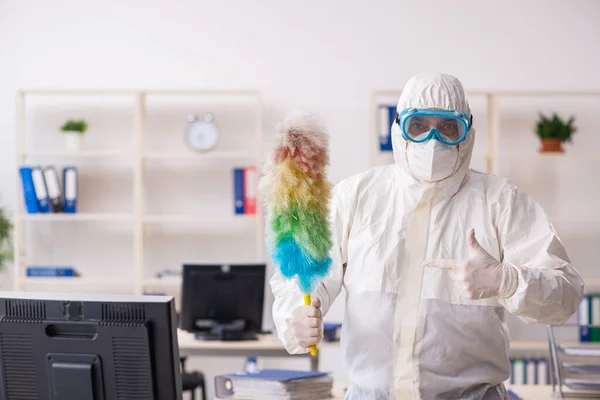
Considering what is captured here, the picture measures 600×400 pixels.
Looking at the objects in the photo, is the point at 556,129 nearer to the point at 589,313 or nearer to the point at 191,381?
the point at 589,313

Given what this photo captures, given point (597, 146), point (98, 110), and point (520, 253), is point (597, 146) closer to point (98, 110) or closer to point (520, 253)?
point (98, 110)

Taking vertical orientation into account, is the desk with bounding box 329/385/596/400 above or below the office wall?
below

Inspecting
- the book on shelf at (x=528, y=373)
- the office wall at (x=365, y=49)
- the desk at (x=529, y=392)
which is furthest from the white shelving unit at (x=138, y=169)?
the desk at (x=529, y=392)

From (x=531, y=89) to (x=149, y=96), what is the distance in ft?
8.15

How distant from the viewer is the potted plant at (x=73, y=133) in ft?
16.9

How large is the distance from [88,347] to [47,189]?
3.61 m

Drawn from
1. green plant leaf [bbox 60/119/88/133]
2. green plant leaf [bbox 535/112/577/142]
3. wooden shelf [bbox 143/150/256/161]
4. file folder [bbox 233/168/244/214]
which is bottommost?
file folder [bbox 233/168/244/214]

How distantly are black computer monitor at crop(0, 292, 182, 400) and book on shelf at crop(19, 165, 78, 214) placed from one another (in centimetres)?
346

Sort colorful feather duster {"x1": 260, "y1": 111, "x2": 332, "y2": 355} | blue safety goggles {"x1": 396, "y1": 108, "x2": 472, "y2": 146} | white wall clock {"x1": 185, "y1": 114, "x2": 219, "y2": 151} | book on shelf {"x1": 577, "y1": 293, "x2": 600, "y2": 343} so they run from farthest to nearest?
white wall clock {"x1": 185, "y1": 114, "x2": 219, "y2": 151} < book on shelf {"x1": 577, "y1": 293, "x2": 600, "y2": 343} < blue safety goggles {"x1": 396, "y1": 108, "x2": 472, "y2": 146} < colorful feather duster {"x1": 260, "y1": 111, "x2": 332, "y2": 355}

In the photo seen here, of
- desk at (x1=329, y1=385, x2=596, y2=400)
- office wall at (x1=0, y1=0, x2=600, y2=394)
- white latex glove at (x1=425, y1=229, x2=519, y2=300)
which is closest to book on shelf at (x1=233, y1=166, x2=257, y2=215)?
office wall at (x1=0, y1=0, x2=600, y2=394)

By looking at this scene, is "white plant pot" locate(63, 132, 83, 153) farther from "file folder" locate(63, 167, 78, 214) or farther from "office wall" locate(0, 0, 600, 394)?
"office wall" locate(0, 0, 600, 394)

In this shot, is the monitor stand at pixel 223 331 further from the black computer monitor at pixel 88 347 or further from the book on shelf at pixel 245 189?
the black computer monitor at pixel 88 347

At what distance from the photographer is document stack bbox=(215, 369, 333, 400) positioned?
8.63ft

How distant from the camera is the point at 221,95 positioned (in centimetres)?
536
